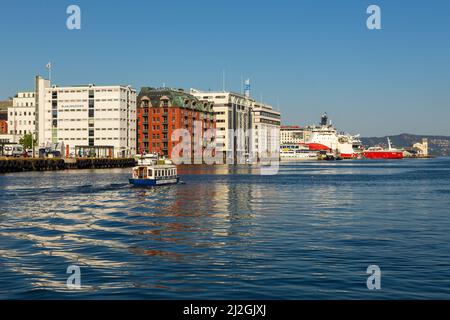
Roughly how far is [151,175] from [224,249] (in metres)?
71.9

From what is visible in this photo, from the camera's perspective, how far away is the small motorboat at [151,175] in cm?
10675

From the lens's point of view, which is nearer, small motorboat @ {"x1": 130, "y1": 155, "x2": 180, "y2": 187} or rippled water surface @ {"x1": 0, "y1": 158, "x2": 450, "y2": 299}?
rippled water surface @ {"x1": 0, "y1": 158, "x2": 450, "y2": 299}

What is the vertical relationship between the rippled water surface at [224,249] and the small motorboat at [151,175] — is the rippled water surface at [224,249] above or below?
below

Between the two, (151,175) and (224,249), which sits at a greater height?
(151,175)

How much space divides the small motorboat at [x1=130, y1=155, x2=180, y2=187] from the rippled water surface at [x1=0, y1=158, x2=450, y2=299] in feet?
116

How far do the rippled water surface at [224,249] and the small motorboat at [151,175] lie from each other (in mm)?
35503

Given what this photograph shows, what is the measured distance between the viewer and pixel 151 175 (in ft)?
355

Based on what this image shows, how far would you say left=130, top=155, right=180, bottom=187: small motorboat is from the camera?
10675 cm

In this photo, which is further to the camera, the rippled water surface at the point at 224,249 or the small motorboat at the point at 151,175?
the small motorboat at the point at 151,175

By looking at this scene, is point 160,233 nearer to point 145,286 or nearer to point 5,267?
point 5,267

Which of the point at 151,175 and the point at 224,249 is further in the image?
the point at 151,175
